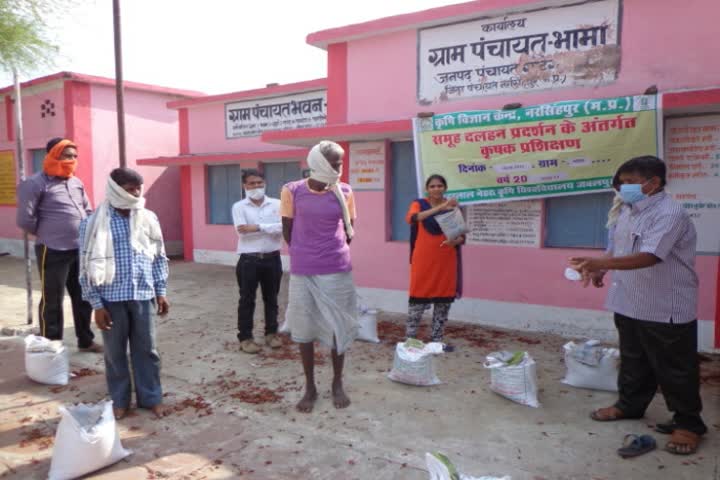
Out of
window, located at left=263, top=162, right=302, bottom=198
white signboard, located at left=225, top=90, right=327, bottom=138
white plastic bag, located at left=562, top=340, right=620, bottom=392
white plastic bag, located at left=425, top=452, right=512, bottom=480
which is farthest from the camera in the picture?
window, located at left=263, top=162, right=302, bottom=198

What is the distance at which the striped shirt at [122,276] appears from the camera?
3.54 meters

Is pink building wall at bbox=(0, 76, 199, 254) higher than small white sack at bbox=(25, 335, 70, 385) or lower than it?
higher

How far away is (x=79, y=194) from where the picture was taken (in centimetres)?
507

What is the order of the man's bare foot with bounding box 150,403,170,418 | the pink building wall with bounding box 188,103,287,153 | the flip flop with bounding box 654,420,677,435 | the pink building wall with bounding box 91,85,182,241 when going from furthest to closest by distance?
the pink building wall with bounding box 91,85,182,241, the pink building wall with bounding box 188,103,287,153, the man's bare foot with bounding box 150,403,170,418, the flip flop with bounding box 654,420,677,435

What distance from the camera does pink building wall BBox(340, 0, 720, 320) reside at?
511cm

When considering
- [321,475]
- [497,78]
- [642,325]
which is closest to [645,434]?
[642,325]

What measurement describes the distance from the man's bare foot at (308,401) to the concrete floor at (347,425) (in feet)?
0.18

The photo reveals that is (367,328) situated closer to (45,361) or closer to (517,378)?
(517,378)

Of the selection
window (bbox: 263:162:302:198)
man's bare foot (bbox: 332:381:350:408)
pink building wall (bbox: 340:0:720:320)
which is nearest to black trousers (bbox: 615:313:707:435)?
man's bare foot (bbox: 332:381:350:408)

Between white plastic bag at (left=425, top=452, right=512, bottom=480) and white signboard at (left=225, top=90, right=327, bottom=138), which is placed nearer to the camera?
white plastic bag at (left=425, top=452, right=512, bottom=480)

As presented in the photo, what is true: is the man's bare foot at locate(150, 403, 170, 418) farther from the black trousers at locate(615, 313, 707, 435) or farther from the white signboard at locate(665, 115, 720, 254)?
the white signboard at locate(665, 115, 720, 254)

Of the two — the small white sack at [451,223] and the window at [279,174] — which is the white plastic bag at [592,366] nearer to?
the small white sack at [451,223]

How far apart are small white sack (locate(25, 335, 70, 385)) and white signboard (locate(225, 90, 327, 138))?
21.1 feet

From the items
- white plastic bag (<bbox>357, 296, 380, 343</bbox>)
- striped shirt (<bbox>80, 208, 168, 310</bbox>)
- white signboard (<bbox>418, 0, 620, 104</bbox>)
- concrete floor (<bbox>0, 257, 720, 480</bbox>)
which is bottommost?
concrete floor (<bbox>0, 257, 720, 480</bbox>)
